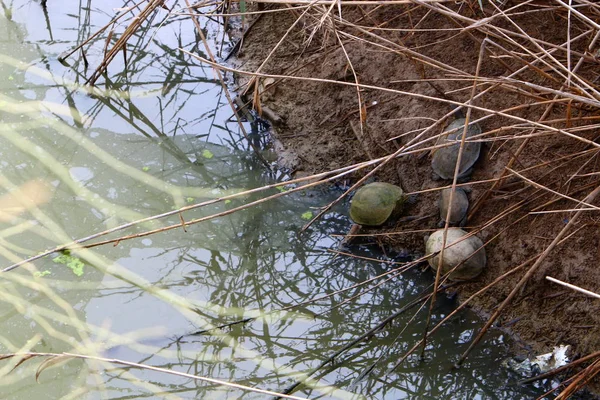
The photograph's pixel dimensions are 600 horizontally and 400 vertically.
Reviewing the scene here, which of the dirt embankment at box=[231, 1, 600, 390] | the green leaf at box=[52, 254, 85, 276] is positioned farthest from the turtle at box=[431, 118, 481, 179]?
the green leaf at box=[52, 254, 85, 276]

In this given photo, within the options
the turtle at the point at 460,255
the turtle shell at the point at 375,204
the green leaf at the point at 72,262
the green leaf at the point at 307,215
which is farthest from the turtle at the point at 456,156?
the green leaf at the point at 72,262

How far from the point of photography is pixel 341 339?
99.3 inches

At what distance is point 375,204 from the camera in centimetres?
285

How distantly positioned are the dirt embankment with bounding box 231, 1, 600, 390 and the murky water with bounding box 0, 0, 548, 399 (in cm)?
26

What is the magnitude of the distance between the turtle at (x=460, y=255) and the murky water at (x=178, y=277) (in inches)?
6.2

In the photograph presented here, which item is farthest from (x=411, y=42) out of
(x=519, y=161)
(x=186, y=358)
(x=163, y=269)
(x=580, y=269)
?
(x=186, y=358)

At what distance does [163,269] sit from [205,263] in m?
0.19

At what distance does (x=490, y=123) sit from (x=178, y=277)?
5.42ft

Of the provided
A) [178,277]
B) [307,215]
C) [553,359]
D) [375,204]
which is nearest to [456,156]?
[375,204]

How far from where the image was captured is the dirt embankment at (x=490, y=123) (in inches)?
88.9

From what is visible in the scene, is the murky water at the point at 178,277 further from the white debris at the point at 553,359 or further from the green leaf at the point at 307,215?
the white debris at the point at 553,359

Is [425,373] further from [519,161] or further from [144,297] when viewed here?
[144,297]

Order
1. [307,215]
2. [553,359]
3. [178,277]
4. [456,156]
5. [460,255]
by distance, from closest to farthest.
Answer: [553,359] < [460,255] < [178,277] < [456,156] < [307,215]

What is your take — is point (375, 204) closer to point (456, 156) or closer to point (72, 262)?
point (456, 156)
